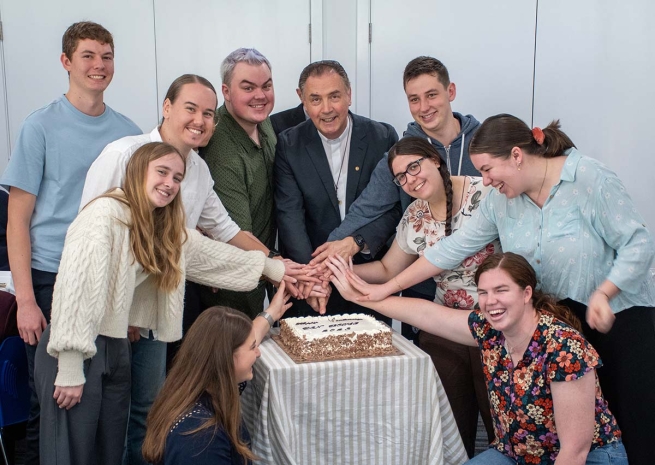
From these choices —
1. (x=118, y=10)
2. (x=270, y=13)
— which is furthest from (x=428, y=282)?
(x=118, y=10)

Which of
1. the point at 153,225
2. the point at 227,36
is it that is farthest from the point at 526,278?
the point at 227,36

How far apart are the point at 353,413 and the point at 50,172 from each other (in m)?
1.28

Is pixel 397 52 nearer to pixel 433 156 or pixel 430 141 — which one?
pixel 430 141

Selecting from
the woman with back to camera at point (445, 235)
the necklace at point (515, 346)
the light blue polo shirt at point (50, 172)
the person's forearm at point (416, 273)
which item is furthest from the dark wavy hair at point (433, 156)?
the light blue polo shirt at point (50, 172)

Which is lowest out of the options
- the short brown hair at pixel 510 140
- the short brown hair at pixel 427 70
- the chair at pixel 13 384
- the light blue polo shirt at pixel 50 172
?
the chair at pixel 13 384

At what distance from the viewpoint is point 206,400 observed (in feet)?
6.48

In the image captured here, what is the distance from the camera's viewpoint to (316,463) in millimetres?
2311

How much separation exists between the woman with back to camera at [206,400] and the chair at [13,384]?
0.96m

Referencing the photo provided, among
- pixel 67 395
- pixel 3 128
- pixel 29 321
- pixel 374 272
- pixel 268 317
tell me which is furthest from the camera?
pixel 3 128

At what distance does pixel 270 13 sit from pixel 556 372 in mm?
3015

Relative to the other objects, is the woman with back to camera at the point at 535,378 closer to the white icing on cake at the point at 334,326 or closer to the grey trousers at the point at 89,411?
the white icing on cake at the point at 334,326

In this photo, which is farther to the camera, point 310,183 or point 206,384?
point 310,183

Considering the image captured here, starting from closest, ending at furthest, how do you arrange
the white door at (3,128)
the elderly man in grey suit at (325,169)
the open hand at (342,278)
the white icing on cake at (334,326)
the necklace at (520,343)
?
the necklace at (520,343)
the white icing on cake at (334,326)
the open hand at (342,278)
the elderly man in grey suit at (325,169)
the white door at (3,128)

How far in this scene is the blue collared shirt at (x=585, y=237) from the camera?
2188mm
